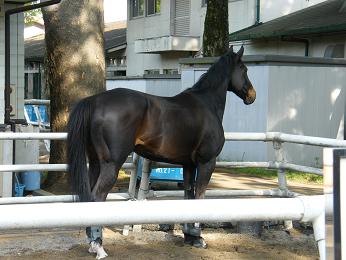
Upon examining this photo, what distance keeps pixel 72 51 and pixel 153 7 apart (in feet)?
70.5

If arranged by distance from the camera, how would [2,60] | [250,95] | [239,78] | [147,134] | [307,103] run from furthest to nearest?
[307,103], [2,60], [250,95], [239,78], [147,134]

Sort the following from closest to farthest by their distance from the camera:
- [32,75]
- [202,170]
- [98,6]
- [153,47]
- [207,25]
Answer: [202,170] → [98,6] → [207,25] → [153,47] → [32,75]

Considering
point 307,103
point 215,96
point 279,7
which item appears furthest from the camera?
point 279,7

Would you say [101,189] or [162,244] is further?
[162,244]

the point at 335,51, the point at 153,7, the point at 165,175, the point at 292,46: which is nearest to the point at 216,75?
the point at 165,175

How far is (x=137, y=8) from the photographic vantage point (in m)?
32.0

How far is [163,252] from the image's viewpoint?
20.7 feet

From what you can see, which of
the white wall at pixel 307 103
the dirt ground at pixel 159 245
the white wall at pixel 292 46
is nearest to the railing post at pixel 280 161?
the dirt ground at pixel 159 245

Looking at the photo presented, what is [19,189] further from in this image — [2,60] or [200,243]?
[200,243]

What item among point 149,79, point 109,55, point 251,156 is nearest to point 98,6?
point 251,156

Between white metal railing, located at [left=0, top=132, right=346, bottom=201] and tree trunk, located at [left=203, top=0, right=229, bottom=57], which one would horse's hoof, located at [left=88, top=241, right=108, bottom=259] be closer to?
white metal railing, located at [left=0, top=132, right=346, bottom=201]

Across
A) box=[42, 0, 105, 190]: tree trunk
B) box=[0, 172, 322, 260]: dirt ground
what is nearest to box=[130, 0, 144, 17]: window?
box=[42, 0, 105, 190]: tree trunk

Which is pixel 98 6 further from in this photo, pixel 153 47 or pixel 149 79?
pixel 153 47

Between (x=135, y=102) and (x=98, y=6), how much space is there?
162 inches
